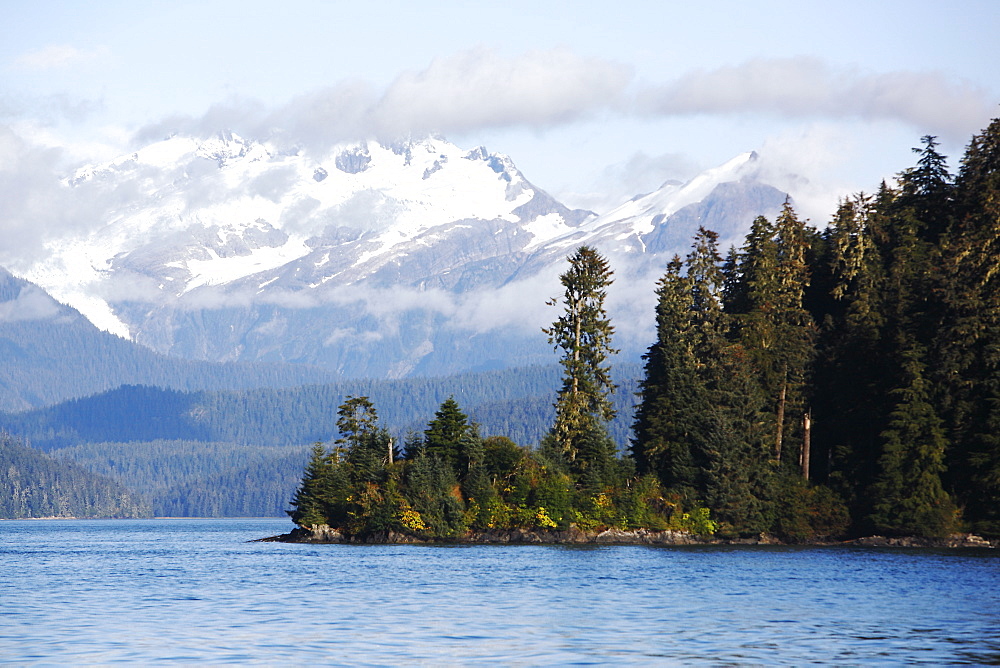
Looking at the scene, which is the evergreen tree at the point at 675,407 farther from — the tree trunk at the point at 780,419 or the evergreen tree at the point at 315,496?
the evergreen tree at the point at 315,496

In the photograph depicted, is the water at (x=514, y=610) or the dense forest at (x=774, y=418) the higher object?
the dense forest at (x=774, y=418)

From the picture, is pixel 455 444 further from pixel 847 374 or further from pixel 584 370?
pixel 847 374

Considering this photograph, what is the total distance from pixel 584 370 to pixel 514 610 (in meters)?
72.7

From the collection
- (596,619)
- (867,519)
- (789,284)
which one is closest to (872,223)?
(789,284)

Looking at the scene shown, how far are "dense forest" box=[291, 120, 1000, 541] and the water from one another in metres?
13.7

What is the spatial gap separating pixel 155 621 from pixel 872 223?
10073 cm

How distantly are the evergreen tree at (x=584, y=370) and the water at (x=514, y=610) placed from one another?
95.7 ft

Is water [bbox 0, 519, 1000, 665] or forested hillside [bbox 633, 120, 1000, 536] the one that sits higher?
forested hillside [bbox 633, 120, 1000, 536]

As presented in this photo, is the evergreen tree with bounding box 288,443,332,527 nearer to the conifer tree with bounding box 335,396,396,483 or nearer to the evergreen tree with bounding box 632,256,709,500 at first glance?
the conifer tree with bounding box 335,396,396,483

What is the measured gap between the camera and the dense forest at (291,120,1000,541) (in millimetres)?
110938

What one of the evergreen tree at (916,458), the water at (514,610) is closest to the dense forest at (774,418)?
the evergreen tree at (916,458)

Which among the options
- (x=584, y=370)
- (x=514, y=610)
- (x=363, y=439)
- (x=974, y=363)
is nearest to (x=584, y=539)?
(x=584, y=370)

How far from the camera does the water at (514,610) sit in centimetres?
4697

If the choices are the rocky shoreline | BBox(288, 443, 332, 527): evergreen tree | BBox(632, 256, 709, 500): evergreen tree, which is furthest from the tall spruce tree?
BBox(288, 443, 332, 527): evergreen tree
